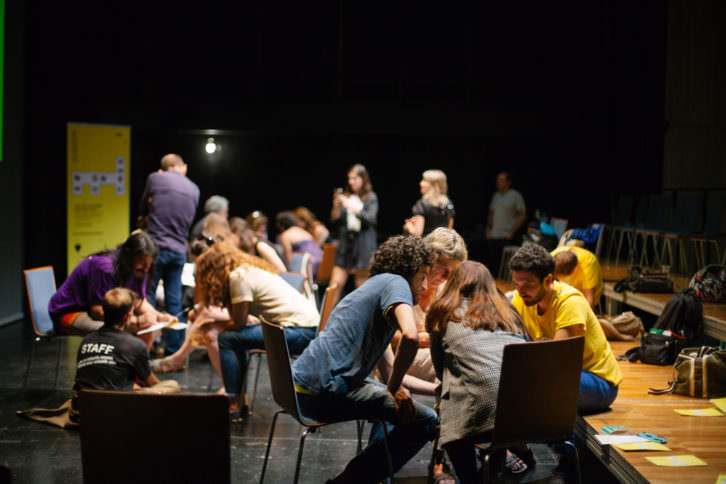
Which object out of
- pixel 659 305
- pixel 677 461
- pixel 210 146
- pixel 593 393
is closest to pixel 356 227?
pixel 659 305

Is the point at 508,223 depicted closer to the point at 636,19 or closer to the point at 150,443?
the point at 636,19

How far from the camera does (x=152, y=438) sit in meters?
2.00

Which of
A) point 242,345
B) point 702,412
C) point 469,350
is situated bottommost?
point 702,412

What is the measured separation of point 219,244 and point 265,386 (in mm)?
1614

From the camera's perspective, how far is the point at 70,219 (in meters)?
7.75

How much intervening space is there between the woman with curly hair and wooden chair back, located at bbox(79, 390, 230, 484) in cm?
197

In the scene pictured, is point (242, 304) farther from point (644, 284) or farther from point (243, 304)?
point (644, 284)

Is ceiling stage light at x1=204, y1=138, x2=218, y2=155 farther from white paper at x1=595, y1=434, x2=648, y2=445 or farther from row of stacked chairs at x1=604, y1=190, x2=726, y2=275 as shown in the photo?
white paper at x1=595, y1=434, x2=648, y2=445

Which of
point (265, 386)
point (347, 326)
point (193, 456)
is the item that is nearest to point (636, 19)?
point (265, 386)

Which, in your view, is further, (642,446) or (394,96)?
(394,96)

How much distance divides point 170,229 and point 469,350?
3.77 metres

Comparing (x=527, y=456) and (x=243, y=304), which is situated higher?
(x=243, y=304)

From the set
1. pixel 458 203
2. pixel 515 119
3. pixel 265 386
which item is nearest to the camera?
pixel 265 386

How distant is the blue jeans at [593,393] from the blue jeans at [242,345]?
1558 mm
